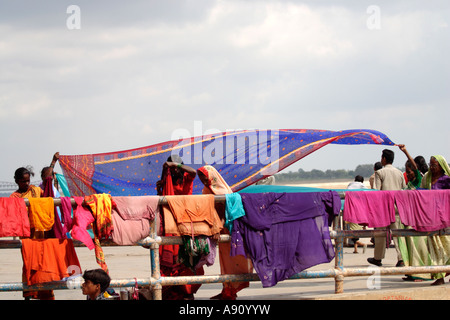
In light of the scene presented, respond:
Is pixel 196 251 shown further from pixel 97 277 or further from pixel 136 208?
pixel 97 277

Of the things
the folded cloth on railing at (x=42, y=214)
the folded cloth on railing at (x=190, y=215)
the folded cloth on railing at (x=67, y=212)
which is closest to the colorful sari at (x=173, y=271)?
the folded cloth on railing at (x=190, y=215)

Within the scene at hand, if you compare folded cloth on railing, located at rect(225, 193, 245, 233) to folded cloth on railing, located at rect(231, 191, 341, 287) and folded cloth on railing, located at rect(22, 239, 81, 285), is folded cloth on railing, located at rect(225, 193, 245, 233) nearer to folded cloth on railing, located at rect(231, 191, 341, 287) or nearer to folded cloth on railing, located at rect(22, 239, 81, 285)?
folded cloth on railing, located at rect(231, 191, 341, 287)

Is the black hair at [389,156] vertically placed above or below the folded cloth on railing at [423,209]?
above

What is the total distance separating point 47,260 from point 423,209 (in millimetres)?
4414

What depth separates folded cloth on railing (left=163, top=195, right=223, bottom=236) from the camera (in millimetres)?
7363

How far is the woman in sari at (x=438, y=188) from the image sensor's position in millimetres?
9062

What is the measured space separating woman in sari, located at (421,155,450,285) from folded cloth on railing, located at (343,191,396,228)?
1.29 metres

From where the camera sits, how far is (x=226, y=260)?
7.79 m

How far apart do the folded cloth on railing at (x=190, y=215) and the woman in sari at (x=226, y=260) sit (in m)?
0.22

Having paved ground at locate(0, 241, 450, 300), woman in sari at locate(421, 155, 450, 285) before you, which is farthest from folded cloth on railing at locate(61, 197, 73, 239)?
woman in sari at locate(421, 155, 450, 285)

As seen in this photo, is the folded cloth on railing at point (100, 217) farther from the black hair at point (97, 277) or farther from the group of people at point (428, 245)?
the group of people at point (428, 245)

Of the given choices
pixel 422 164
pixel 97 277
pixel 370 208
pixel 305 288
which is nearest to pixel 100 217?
pixel 97 277

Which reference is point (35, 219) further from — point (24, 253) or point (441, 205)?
point (441, 205)
